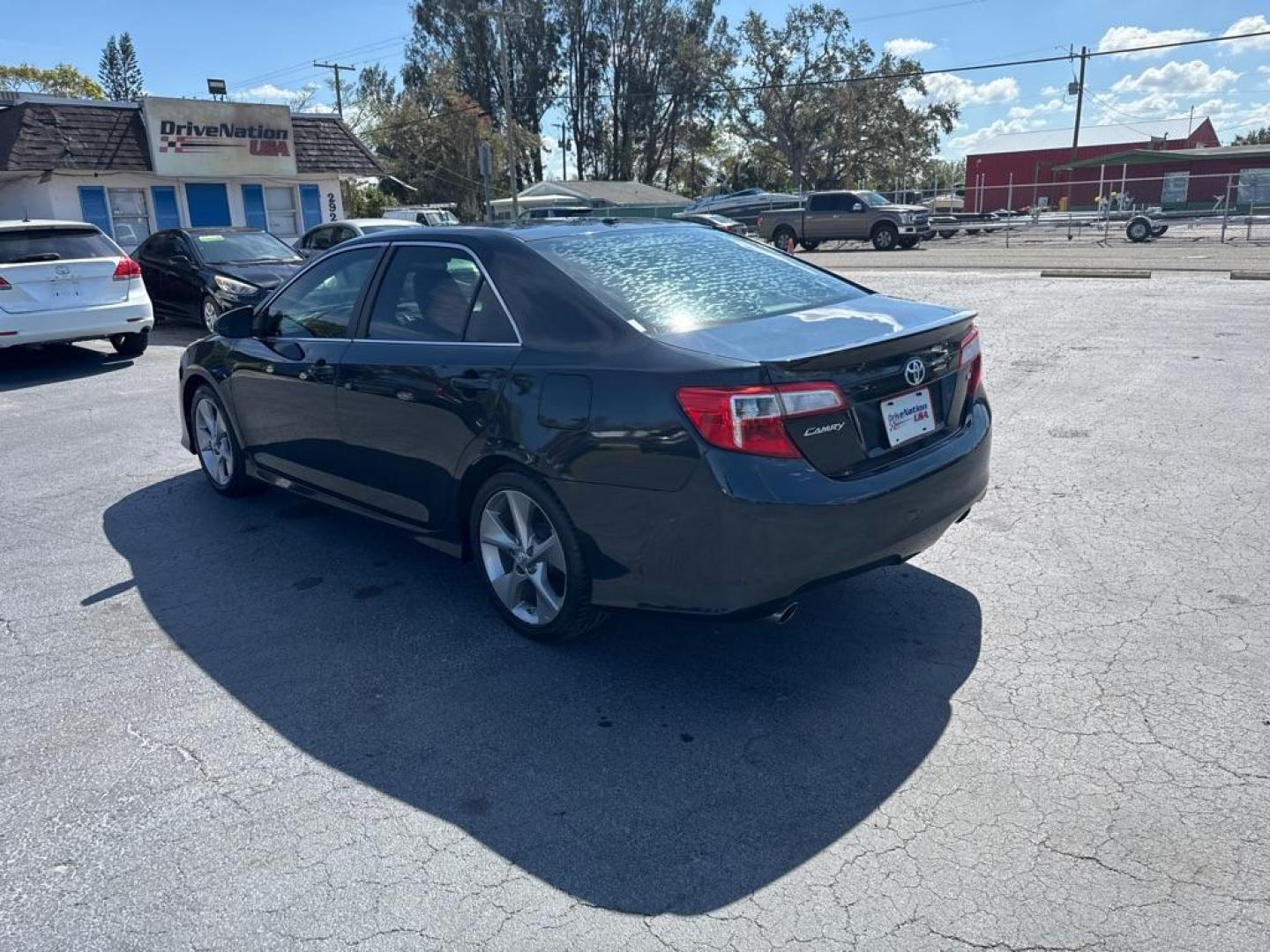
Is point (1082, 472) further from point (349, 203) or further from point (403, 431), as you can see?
point (349, 203)

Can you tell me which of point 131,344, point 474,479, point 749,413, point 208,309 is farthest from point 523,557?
point 208,309

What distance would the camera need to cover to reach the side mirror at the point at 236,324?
5609mm

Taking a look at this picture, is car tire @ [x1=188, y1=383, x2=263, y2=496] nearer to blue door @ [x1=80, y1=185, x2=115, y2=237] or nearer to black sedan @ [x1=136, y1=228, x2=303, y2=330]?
black sedan @ [x1=136, y1=228, x2=303, y2=330]

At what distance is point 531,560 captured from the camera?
4.00 metres

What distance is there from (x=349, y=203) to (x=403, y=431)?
38073 millimetres

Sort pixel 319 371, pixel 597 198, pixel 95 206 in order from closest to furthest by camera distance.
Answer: pixel 319 371, pixel 95 206, pixel 597 198

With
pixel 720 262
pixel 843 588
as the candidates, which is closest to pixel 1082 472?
pixel 843 588

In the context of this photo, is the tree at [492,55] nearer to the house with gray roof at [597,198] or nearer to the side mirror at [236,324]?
the house with gray roof at [597,198]

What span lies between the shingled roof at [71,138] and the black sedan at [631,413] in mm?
17971

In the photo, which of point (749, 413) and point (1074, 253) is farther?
point (1074, 253)

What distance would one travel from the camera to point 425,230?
4.73 meters

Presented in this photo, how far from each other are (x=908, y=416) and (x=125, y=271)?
10.5 meters

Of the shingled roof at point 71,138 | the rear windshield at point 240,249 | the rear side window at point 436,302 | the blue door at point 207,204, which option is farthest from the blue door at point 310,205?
the rear side window at point 436,302

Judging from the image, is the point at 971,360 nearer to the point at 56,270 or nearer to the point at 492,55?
the point at 56,270
